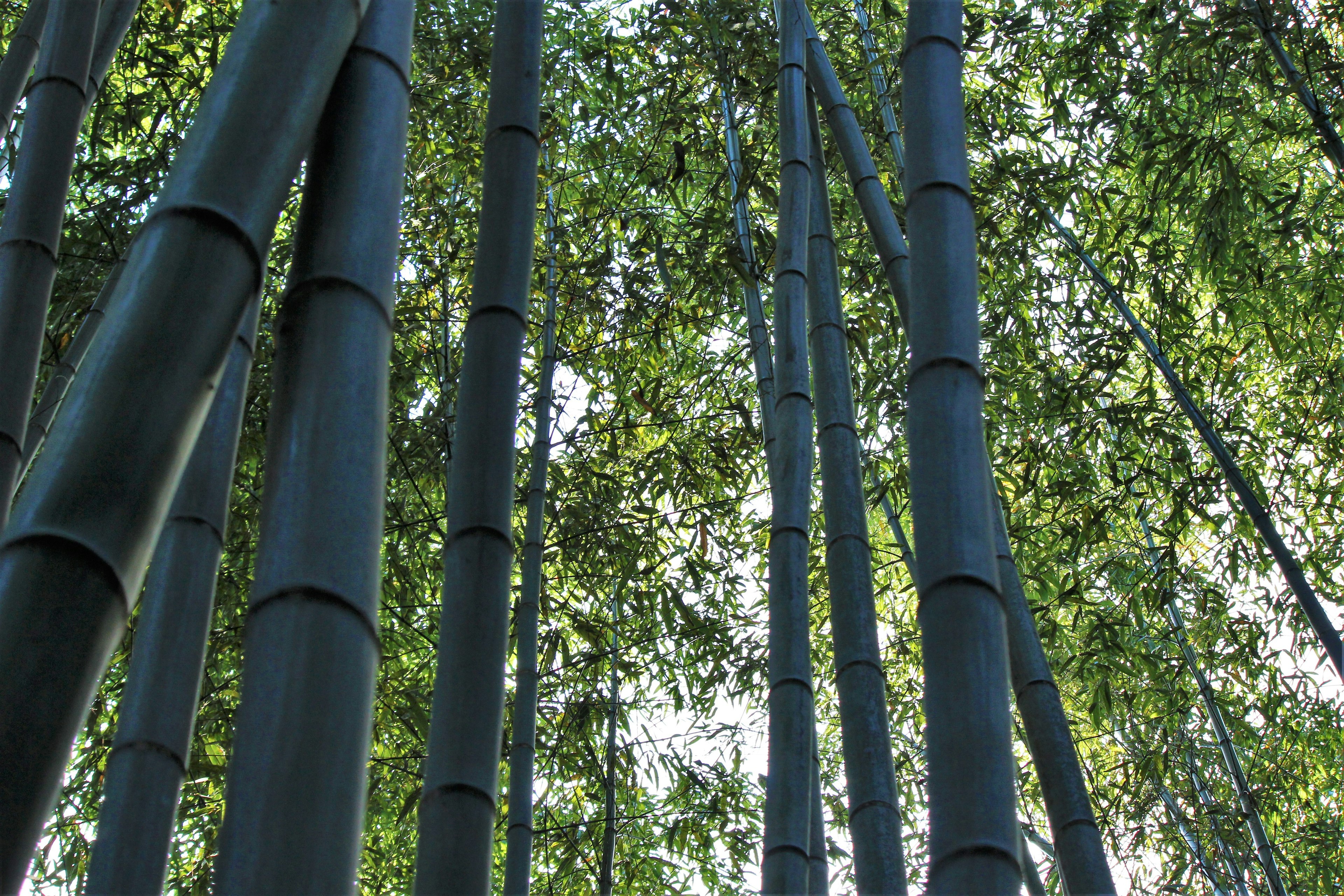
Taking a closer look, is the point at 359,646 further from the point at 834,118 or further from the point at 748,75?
the point at 748,75

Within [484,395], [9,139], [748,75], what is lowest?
[484,395]

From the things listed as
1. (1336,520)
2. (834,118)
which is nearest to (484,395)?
(834,118)

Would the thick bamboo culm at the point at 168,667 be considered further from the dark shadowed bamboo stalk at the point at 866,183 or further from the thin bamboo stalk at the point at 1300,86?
the thin bamboo stalk at the point at 1300,86

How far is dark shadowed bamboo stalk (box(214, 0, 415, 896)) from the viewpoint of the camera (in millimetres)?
821

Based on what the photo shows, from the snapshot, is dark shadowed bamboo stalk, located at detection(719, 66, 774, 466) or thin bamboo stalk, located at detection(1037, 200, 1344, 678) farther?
thin bamboo stalk, located at detection(1037, 200, 1344, 678)

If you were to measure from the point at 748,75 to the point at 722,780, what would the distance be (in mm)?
2389

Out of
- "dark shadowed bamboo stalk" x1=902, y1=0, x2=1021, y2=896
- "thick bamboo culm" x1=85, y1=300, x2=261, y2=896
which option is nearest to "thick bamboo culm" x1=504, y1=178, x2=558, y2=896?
"thick bamboo culm" x1=85, y1=300, x2=261, y2=896

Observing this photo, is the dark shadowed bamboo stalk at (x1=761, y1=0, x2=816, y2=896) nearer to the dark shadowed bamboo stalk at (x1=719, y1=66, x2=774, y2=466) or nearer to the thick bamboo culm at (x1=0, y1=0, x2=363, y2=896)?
the dark shadowed bamboo stalk at (x1=719, y1=66, x2=774, y2=466)

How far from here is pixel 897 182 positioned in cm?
444

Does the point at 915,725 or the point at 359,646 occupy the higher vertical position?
the point at 915,725

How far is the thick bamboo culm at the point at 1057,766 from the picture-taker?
5.51ft

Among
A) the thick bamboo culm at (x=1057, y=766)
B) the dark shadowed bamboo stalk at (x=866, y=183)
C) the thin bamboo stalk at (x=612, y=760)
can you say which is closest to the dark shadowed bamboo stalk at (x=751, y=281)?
the dark shadowed bamboo stalk at (x=866, y=183)

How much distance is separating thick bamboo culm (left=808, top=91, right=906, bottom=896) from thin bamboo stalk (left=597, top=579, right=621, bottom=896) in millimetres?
1593

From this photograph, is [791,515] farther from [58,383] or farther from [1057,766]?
[58,383]
